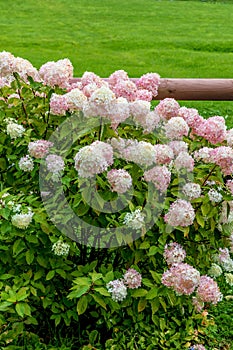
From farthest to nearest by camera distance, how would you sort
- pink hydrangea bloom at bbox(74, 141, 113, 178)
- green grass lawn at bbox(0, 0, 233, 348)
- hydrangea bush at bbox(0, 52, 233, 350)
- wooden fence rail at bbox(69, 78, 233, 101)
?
green grass lawn at bbox(0, 0, 233, 348)
wooden fence rail at bbox(69, 78, 233, 101)
hydrangea bush at bbox(0, 52, 233, 350)
pink hydrangea bloom at bbox(74, 141, 113, 178)

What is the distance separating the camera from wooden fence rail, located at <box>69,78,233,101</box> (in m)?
4.59

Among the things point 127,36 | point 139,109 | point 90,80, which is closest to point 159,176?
point 139,109

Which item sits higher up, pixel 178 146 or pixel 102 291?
pixel 178 146

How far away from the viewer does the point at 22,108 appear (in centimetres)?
285

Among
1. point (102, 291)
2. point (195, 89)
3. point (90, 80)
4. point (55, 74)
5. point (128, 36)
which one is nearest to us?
point (102, 291)

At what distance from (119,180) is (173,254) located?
46 cm

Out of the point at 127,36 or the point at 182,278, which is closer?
the point at 182,278

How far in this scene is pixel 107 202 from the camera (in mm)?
2527

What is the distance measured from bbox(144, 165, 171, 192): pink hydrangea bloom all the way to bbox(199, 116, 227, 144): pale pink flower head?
12.9 inches

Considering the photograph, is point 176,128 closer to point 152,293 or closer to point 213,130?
point 213,130

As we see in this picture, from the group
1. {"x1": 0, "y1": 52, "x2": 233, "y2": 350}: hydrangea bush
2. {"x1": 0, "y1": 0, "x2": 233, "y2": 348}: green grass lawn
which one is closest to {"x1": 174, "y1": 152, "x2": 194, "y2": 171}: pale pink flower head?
{"x1": 0, "y1": 52, "x2": 233, "y2": 350}: hydrangea bush

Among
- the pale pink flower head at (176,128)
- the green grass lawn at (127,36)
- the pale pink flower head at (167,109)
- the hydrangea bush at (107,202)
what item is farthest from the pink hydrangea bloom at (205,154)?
the green grass lawn at (127,36)

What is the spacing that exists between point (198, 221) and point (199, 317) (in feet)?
2.76

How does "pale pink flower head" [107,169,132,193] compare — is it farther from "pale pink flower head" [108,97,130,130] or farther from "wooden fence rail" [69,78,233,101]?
→ "wooden fence rail" [69,78,233,101]
